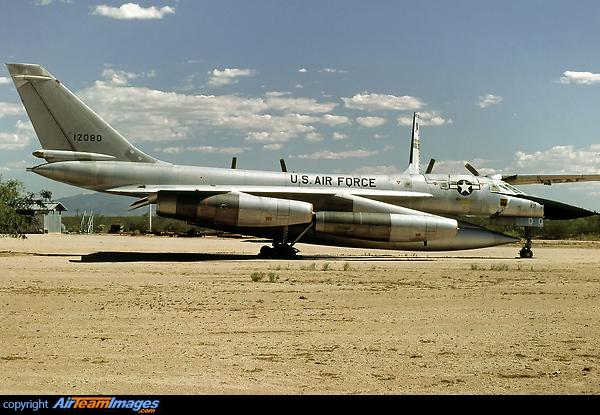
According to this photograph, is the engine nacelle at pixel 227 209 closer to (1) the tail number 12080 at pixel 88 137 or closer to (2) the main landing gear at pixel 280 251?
(2) the main landing gear at pixel 280 251

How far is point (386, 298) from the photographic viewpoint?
964 centimetres

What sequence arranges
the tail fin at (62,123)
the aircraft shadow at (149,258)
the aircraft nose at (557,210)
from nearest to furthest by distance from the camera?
1. the aircraft shadow at (149,258)
2. the tail fin at (62,123)
3. the aircraft nose at (557,210)

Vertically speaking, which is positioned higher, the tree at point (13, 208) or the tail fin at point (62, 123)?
the tail fin at point (62, 123)

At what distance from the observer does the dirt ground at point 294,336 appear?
455 centimetres

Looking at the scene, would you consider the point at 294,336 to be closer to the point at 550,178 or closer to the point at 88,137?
the point at 88,137

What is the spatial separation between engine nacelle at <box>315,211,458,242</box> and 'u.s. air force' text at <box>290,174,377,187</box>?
1.82m

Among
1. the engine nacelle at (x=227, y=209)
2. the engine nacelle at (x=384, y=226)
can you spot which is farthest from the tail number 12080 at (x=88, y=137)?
the engine nacelle at (x=384, y=226)

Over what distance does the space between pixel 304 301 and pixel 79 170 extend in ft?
40.0

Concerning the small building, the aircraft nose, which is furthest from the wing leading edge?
the small building

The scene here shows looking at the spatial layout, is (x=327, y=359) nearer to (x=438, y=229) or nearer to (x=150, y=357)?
(x=150, y=357)

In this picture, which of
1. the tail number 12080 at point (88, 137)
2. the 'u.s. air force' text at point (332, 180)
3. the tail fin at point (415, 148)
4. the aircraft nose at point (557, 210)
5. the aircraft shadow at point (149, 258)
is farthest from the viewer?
the tail fin at point (415, 148)

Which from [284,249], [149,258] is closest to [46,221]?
[149,258]

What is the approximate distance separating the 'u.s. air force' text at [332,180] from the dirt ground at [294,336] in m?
8.58

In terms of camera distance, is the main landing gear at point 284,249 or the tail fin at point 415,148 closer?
the main landing gear at point 284,249
